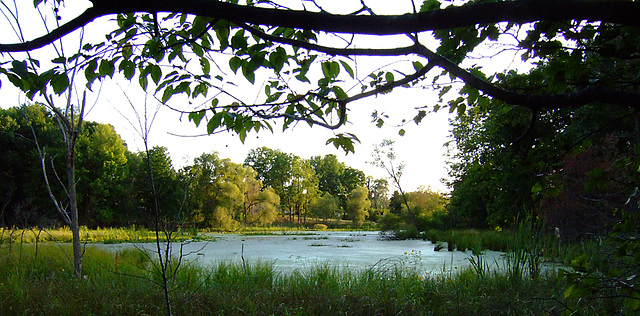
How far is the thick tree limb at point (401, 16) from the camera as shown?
0.65 meters

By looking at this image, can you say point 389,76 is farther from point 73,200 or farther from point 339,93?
point 73,200

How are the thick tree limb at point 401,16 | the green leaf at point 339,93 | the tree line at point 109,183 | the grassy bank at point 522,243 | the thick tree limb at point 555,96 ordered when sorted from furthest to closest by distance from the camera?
the tree line at point 109,183
the grassy bank at point 522,243
the green leaf at point 339,93
the thick tree limb at point 555,96
the thick tree limb at point 401,16

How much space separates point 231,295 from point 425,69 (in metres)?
2.18

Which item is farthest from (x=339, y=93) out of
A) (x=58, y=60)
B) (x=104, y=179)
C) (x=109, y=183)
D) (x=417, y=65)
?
(x=109, y=183)

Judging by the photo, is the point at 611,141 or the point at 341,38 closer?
the point at 341,38

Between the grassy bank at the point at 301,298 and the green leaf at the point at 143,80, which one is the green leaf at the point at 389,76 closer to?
the green leaf at the point at 143,80

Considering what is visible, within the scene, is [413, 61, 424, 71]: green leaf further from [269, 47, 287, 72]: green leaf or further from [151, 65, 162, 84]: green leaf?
[151, 65, 162, 84]: green leaf

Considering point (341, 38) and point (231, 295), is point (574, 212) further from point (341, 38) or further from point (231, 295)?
point (341, 38)

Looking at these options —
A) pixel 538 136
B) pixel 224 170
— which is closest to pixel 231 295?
pixel 538 136

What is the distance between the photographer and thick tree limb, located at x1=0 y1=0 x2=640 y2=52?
648mm

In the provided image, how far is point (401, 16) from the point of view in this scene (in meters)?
0.69

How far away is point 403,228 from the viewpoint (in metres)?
16.1

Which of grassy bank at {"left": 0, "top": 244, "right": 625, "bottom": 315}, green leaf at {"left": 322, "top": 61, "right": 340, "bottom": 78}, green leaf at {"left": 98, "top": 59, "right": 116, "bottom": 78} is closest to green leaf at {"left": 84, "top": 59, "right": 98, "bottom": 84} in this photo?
green leaf at {"left": 98, "top": 59, "right": 116, "bottom": 78}

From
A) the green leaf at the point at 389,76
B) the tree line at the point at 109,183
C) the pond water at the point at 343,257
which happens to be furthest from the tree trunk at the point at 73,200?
the tree line at the point at 109,183
